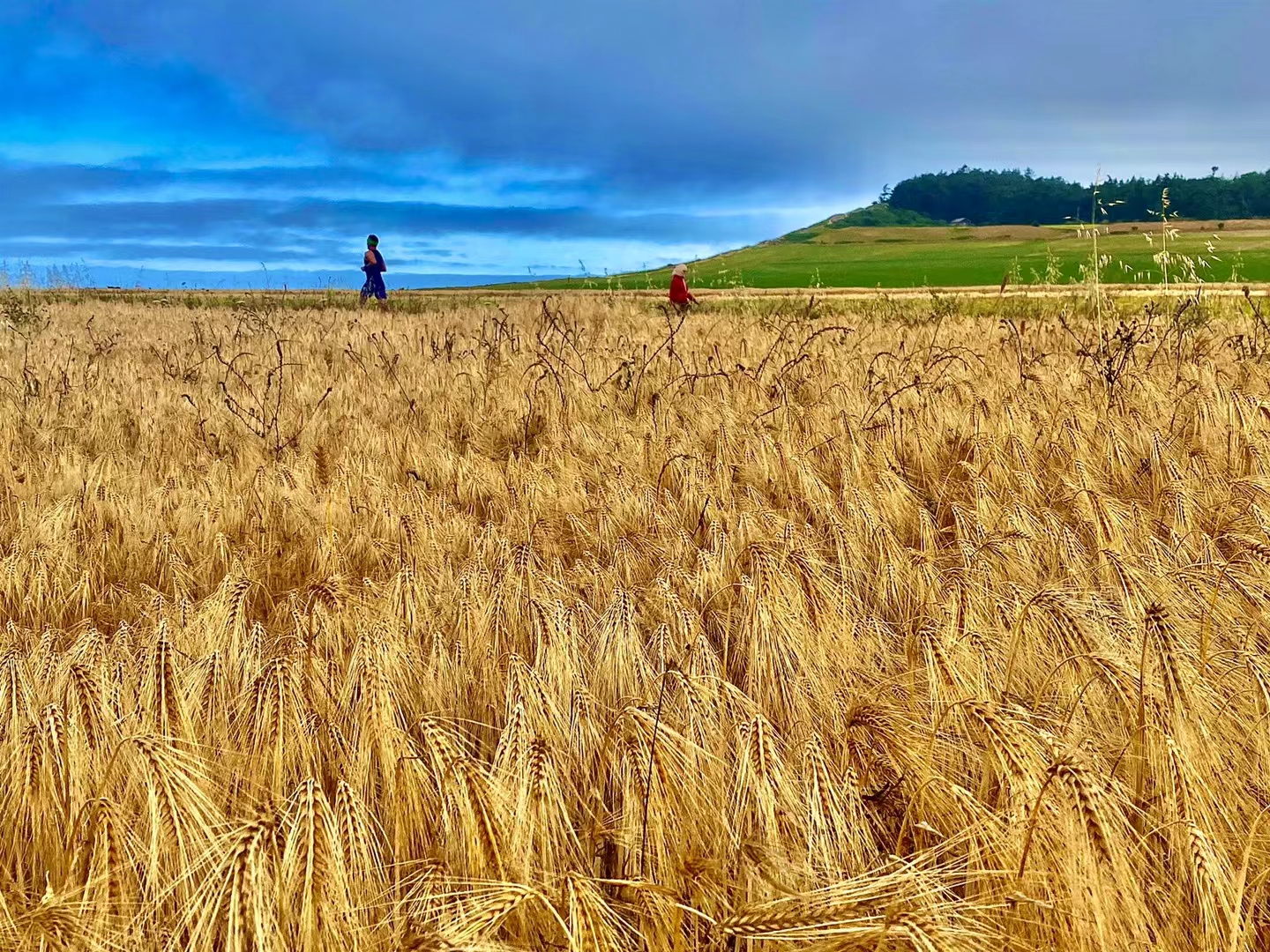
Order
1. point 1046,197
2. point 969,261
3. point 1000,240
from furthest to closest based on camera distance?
point 1046,197
point 1000,240
point 969,261

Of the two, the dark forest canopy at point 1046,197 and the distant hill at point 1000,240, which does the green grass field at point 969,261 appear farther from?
the dark forest canopy at point 1046,197

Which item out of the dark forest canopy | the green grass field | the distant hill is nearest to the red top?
the green grass field

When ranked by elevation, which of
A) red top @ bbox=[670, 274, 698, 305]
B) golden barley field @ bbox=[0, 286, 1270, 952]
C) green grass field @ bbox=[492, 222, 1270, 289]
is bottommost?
golden barley field @ bbox=[0, 286, 1270, 952]

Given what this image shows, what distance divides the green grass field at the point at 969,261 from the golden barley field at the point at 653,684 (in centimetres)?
690

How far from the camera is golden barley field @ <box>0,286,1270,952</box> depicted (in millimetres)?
1438

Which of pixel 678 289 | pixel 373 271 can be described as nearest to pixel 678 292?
pixel 678 289

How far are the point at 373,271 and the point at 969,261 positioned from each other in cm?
2724

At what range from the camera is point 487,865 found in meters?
1.54

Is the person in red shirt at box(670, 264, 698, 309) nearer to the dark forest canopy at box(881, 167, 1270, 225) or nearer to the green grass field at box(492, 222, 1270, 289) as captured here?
the green grass field at box(492, 222, 1270, 289)

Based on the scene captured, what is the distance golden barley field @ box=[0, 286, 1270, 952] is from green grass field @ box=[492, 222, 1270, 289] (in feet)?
22.6

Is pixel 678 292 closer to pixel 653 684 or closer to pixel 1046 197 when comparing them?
pixel 653 684

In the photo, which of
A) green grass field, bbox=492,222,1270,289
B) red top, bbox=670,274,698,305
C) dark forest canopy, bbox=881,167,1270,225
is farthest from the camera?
dark forest canopy, bbox=881,167,1270,225

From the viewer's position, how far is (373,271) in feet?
64.9

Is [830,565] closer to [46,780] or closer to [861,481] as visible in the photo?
[861,481]
